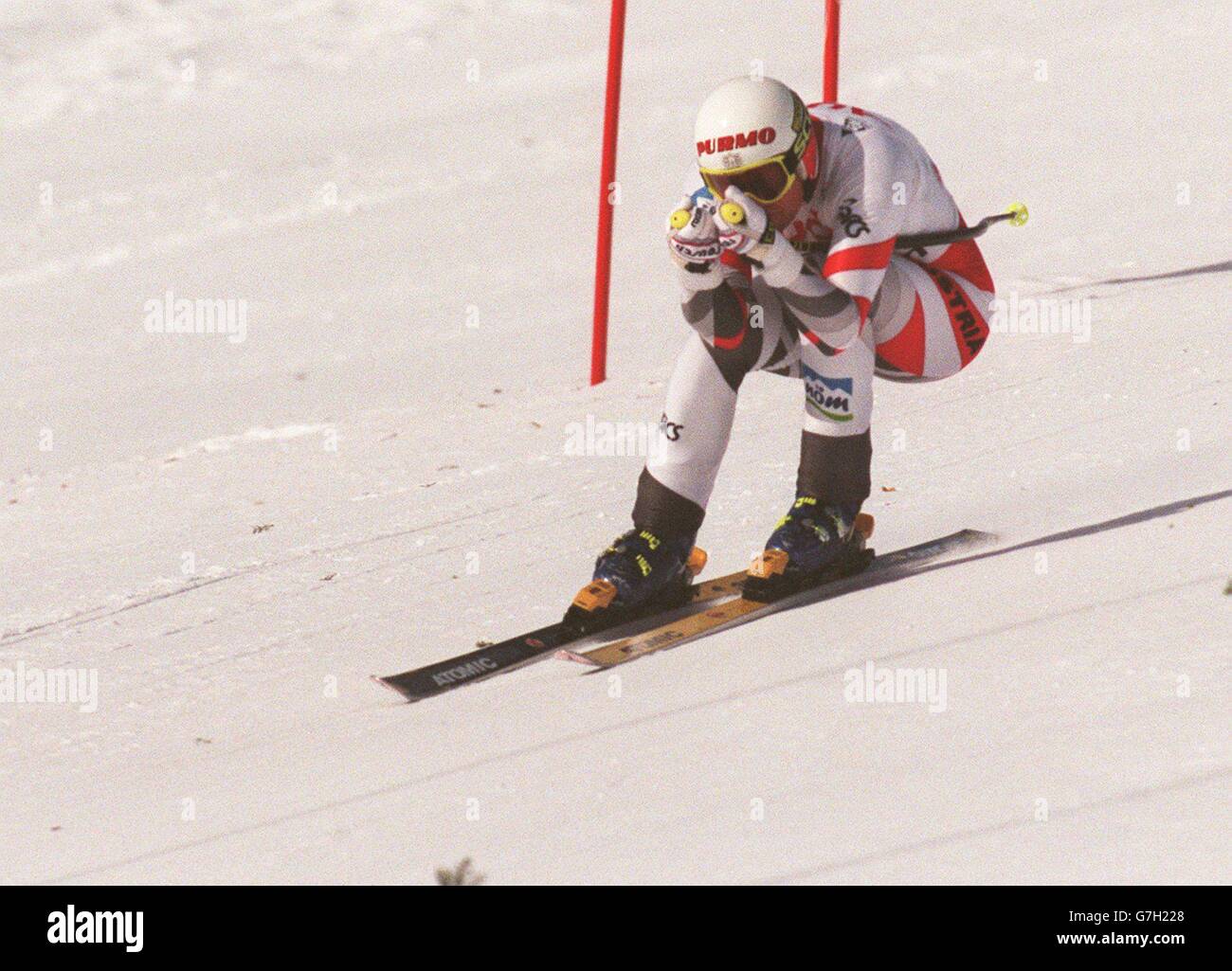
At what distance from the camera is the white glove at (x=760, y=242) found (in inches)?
189

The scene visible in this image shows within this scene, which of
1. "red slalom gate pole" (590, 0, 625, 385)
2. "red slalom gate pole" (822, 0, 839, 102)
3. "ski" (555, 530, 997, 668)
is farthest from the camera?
"red slalom gate pole" (590, 0, 625, 385)

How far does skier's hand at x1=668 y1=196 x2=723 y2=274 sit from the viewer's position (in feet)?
15.8

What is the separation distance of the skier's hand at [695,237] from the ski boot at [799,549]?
778mm

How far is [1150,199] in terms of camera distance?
10.8 m

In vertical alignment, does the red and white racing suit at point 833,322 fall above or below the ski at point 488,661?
above

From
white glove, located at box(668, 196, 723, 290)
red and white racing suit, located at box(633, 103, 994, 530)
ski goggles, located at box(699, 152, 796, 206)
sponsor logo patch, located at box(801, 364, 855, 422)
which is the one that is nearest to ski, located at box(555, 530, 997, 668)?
red and white racing suit, located at box(633, 103, 994, 530)

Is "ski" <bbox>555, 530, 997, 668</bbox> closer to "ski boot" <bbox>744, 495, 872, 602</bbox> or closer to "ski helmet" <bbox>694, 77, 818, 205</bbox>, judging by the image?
"ski boot" <bbox>744, 495, 872, 602</bbox>

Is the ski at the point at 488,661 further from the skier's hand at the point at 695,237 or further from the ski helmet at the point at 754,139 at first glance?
the ski helmet at the point at 754,139

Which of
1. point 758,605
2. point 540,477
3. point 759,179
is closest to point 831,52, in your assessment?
point 540,477

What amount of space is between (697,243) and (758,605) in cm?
105

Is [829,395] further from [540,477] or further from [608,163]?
[608,163]

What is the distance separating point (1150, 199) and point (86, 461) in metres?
5.99

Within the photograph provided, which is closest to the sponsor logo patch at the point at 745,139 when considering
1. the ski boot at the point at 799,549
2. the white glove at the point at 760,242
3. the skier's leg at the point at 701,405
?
the white glove at the point at 760,242

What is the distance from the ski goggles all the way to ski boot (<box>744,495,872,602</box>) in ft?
2.81
